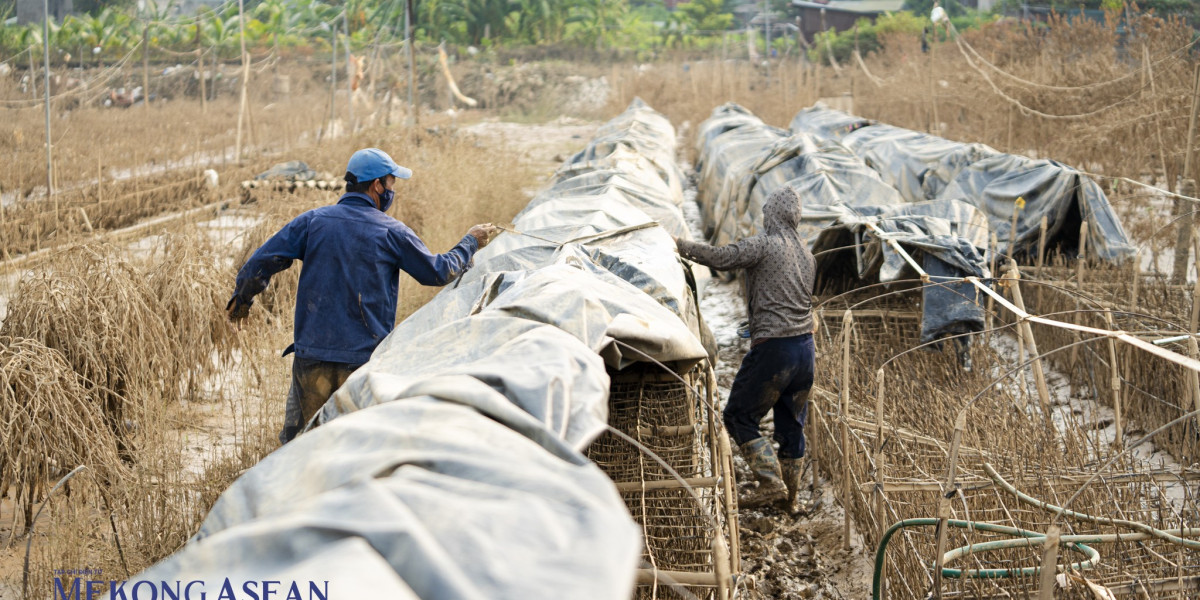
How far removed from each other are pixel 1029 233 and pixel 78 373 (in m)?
7.62

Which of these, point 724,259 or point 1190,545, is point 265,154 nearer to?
point 724,259

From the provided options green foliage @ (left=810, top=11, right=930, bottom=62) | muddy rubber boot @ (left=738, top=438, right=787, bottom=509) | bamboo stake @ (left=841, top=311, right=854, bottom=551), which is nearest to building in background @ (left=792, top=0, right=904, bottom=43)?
green foliage @ (left=810, top=11, right=930, bottom=62)

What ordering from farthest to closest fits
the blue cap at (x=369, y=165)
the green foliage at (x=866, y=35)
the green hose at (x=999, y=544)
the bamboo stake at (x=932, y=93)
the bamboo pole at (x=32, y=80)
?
1. the green foliage at (x=866, y=35)
2. the bamboo stake at (x=932, y=93)
3. the bamboo pole at (x=32, y=80)
4. the blue cap at (x=369, y=165)
5. the green hose at (x=999, y=544)

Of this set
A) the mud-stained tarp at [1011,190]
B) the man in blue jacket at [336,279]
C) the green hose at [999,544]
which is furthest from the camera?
the mud-stained tarp at [1011,190]

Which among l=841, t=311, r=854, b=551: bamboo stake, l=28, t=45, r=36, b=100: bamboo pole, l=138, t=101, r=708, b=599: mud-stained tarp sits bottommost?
l=841, t=311, r=854, b=551: bamboo stake

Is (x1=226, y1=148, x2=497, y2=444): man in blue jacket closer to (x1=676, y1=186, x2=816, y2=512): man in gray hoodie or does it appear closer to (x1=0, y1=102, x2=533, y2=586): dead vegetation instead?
(x1=0, y1=102, x2=533, y2=586): dead vegetation

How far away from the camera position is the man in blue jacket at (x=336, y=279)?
4102 mm

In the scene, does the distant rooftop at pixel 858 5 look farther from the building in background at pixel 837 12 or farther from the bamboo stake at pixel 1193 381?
the bamboo stake at pixel 1193 381

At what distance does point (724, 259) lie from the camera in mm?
5289

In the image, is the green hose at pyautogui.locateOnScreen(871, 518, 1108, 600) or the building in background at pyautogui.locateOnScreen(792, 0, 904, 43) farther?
the building in background at pyautogui.locateOnScreen(792, 0, 904, 43)

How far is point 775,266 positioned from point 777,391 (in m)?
0.70

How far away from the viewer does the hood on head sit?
5.32 metres

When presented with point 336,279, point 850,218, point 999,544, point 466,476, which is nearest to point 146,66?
point 850,218

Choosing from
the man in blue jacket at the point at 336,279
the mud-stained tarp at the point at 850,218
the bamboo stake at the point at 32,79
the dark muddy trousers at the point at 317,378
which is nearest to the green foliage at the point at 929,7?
the mud-stained tarp at the point at 850,218
